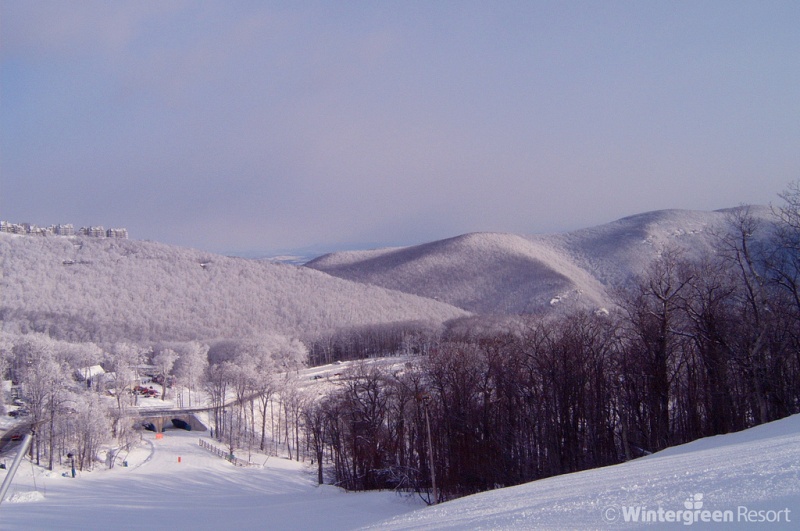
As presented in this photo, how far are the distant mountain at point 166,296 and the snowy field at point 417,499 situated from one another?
4859 centimetres

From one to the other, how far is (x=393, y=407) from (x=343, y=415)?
8.84ft

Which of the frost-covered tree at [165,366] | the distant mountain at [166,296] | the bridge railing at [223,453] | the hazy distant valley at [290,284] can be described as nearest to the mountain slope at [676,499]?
the bridge railing at [223,453]

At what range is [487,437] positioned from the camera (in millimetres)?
25562

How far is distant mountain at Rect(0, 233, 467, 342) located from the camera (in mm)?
87250

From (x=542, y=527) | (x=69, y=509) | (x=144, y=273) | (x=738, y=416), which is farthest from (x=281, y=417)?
(x=144, y=273)

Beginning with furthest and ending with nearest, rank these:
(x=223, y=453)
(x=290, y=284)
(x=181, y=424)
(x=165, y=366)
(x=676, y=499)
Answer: (x=290, y=284), (x=165, y=366), (x=181, y=424), (x=223, y=453), (x=676, y=499)

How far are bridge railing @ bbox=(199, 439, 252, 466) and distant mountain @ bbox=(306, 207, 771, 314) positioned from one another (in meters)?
58.9

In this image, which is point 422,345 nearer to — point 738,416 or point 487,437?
point 487,437

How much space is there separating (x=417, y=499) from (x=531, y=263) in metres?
103

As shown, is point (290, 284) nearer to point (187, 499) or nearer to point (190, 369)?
point (190, 369)

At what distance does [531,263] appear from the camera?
394ft

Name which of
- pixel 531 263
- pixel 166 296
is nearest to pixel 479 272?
pixel 531 263

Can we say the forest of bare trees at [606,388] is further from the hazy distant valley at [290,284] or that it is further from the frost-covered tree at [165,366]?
the hazy distant valley at [290,284]

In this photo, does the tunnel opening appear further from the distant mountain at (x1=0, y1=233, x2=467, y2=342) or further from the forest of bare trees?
the distant mountain at (x1=0, y1=233, x2=467, y2=342)
